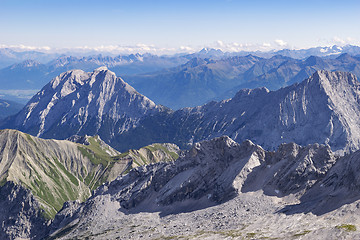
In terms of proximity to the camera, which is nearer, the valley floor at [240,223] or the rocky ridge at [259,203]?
the valley floor at [240,223]

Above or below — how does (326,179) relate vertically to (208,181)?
above

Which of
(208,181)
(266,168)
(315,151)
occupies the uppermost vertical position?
(315,151)

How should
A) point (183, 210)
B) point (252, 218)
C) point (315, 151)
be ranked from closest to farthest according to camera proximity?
point (252, 218) → point (315, 151) → point (183, 210)

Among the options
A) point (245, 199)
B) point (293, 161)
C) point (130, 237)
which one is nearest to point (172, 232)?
point (130, 237)

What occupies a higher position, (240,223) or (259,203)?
(259,203)

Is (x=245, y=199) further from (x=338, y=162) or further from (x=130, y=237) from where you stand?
(x=130, y=237)

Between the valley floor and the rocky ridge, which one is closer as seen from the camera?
the valley floor

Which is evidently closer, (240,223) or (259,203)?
(240,223)

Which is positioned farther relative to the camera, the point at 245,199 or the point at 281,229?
the point at 245,199
